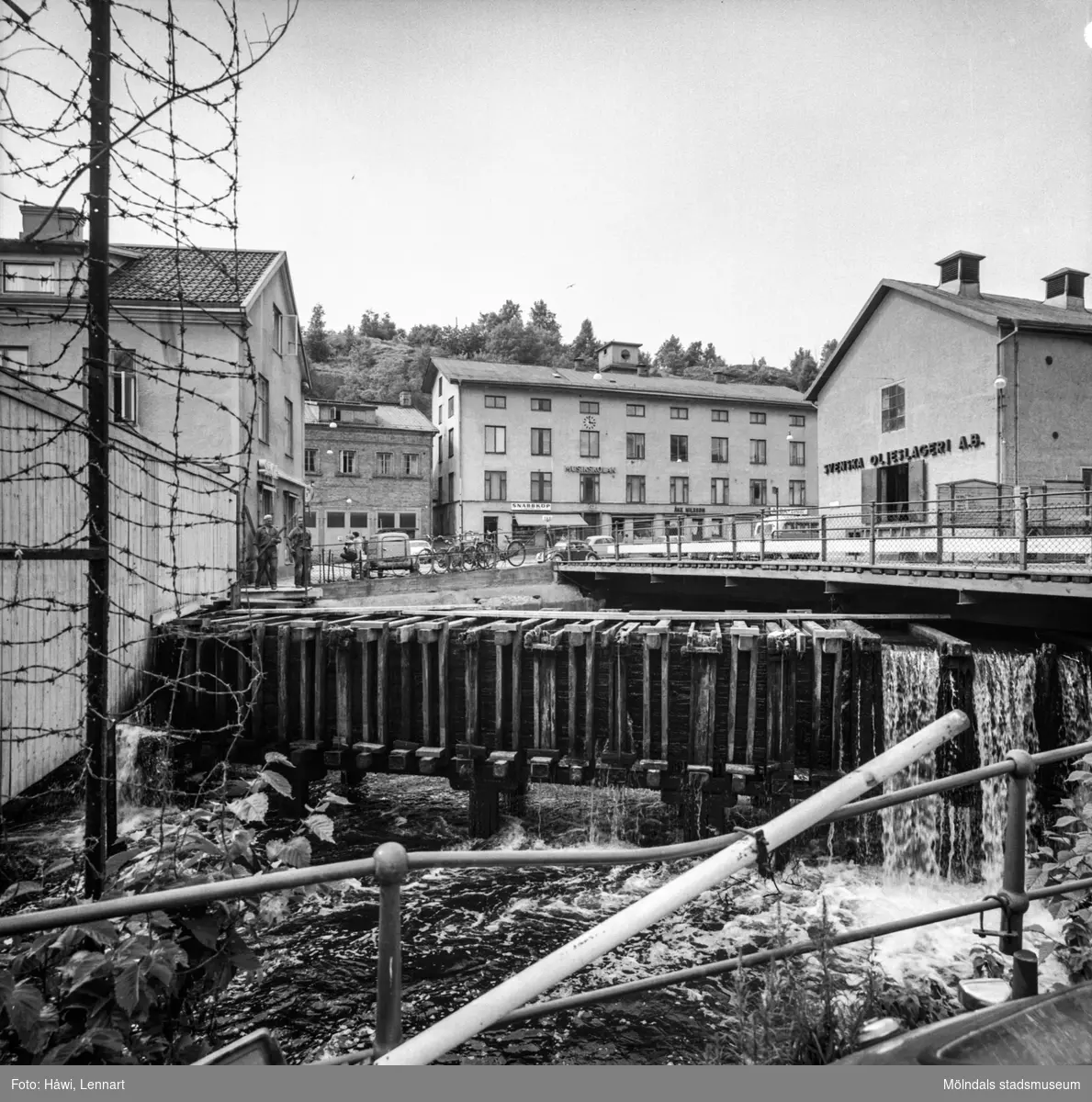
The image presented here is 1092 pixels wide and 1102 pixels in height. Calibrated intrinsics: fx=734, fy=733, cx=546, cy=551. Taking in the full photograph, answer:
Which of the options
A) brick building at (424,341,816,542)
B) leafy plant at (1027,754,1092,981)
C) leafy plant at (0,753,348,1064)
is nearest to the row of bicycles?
brick building at (424,341,816,542)

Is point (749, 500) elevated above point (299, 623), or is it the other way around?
point (749, 500)

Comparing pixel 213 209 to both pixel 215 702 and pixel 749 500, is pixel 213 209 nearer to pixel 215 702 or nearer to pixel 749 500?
pixel 215 702

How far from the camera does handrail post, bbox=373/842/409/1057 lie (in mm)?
1645

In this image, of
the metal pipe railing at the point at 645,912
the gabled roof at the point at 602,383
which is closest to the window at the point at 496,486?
the gabled roof at the point at 602,383

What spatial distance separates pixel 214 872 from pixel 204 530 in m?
9.64

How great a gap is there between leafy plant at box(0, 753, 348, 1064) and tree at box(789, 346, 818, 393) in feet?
249

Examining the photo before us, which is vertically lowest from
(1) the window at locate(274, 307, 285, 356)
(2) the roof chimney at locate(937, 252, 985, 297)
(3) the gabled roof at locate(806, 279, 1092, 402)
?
(1) the window at locate(274, 307, 285, 356)

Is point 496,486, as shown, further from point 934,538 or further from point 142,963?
point 142,963

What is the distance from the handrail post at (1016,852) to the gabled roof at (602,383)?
3979 centimetres

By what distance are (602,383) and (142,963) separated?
1718 inches

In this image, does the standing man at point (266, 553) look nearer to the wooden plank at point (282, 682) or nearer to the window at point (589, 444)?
the wooden plank at point (282, 682)

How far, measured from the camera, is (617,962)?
6090mm

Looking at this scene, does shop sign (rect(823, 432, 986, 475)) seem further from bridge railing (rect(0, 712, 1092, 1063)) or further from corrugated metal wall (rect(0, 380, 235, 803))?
bridge railing (rect(0, 712, 1092, 1063))

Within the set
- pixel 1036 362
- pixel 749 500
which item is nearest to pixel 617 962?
pixel 1036 362
